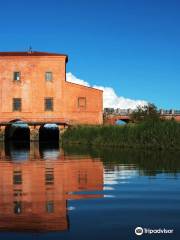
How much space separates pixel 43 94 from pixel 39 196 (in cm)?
4053

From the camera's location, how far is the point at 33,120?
1965 inches

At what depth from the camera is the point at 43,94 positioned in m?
50.0

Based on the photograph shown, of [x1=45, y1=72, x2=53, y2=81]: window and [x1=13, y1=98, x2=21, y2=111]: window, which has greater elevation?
[x1=45, y1=72, x2=53, y2=81]: window

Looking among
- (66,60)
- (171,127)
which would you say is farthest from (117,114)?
(171,127)

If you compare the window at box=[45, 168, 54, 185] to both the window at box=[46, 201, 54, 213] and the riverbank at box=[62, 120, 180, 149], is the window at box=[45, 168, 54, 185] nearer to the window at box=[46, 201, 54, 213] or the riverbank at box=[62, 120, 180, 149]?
the window at box=[46, 201, 54, 213]

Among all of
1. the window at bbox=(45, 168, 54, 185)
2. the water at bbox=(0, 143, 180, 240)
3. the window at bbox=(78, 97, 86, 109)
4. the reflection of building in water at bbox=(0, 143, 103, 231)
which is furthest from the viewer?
the window at bbox=(78, 97, 86, 109)

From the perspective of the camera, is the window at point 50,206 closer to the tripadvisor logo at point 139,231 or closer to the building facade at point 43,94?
the tripadvisor logo at point 139,231

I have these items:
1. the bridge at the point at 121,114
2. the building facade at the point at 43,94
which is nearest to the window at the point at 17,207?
the building facade at the point at 43,94

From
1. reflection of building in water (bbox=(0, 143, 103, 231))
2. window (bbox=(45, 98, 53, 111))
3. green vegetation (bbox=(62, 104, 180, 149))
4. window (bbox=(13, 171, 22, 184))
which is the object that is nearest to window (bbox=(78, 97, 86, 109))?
window (bbox=(45, 98, 53, 111))

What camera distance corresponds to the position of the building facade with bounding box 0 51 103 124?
49812 mm

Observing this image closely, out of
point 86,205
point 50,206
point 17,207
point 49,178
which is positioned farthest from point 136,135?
point 17,207

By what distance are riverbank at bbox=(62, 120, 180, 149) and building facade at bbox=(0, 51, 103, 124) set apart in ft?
→ 28.5

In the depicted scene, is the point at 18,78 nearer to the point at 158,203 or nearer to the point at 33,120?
the point at 33,120

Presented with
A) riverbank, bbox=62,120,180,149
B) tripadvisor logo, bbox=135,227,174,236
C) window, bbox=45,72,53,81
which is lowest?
tripadvisor logo, bbox=135,227,174,236
